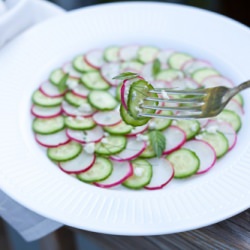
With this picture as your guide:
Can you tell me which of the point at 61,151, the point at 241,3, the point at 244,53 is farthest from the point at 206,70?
the point at 241,3

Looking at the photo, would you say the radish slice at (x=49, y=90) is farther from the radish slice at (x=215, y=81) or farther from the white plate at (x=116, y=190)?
the radish slice at (x=215, y=81)

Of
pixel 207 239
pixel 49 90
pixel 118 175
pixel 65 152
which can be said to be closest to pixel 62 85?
pixel 49 90

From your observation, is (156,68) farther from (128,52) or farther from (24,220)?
(24,220)

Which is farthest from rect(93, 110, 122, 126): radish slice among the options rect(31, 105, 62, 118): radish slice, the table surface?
the table surface

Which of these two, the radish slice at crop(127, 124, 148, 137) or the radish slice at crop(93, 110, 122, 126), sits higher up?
the radish slice at crop(93, 110, 122, 126)

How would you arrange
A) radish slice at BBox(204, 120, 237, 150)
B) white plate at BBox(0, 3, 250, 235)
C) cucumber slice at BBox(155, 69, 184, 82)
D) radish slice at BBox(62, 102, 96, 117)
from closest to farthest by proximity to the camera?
1. white plate at BBox(0, 3, 250, 235)
2. radish slice at BBox(204, 120, 237, 150)
3. radish slice at BBox(62, 102, 96, 117)
4. cucumber slice at BBox(155, 69, 184, 82)

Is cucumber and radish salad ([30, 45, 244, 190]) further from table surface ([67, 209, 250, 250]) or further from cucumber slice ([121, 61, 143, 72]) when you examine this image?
table surface ([67, 209, 250, 250])

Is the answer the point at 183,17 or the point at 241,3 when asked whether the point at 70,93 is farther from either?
the point at 241,3
